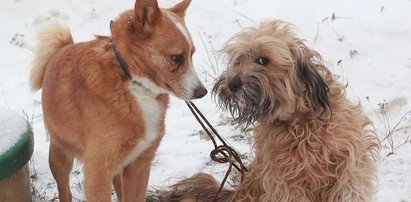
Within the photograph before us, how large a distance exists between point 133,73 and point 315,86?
0.98 meters

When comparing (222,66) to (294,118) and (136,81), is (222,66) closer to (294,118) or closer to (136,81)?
(294,118)

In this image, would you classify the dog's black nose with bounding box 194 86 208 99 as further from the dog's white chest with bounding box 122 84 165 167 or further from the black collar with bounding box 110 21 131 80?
the black collar with bounding box 110 21 131 80

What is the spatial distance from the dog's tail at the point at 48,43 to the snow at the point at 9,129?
0.99ft

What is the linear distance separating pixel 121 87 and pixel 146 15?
43 centimetres

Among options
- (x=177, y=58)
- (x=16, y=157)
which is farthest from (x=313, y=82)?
(x=16, y=157)

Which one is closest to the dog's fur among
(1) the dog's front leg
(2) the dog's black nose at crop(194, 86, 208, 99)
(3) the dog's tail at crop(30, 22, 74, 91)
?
(2) the dog's black nose at crop(194, 86, 208, 99)

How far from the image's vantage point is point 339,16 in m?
6.58

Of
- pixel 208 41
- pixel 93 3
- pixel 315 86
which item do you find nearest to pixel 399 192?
pixel 315 86

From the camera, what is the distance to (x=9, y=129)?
3887 millimetres

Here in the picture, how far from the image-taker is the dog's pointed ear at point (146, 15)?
324cm

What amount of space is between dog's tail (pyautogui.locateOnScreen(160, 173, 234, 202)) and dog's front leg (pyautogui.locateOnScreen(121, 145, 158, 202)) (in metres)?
0.33

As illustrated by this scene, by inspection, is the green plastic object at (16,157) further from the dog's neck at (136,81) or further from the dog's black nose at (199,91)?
the dog's black nose at (199,91)

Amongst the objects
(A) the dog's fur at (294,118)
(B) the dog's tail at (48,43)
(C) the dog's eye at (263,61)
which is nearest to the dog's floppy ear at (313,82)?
(A) the dog's fur at (294,118)

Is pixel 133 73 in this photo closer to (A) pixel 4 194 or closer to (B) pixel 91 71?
(B) pixel 91 71
